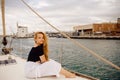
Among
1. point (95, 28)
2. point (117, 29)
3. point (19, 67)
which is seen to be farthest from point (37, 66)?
point (117, 29)

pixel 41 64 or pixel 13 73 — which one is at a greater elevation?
pixel 41 64

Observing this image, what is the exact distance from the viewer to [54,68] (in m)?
3.58

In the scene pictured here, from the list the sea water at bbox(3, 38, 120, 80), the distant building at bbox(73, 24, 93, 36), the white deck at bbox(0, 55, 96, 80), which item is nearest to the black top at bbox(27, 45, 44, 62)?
the white deck at bbox(0, 55, 96, 80)

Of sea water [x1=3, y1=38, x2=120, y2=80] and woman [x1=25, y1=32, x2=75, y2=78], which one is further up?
woman [x1=25, y1=32, x2=75, y2=78]

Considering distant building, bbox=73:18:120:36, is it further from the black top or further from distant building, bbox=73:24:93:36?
the black top

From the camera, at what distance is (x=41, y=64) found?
11.8 ft

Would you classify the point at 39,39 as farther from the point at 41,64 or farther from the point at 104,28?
the point at 104,28

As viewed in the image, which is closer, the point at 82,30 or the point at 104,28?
the point at 104,28

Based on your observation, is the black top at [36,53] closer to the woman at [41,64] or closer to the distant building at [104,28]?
the woman at [41,64]

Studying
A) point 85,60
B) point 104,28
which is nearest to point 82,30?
point 104,28

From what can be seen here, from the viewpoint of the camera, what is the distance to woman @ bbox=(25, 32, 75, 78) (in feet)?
11.7

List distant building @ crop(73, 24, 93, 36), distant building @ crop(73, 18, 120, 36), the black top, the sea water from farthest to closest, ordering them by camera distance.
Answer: distant building @ crop(73, 24, 93, 36)
distant building @ crop(73, 18, 120, 36)
the sea water
the black top

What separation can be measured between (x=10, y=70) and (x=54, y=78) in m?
1.23

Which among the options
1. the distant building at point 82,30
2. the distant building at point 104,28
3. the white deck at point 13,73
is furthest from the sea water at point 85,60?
the distant building at point 82,30
